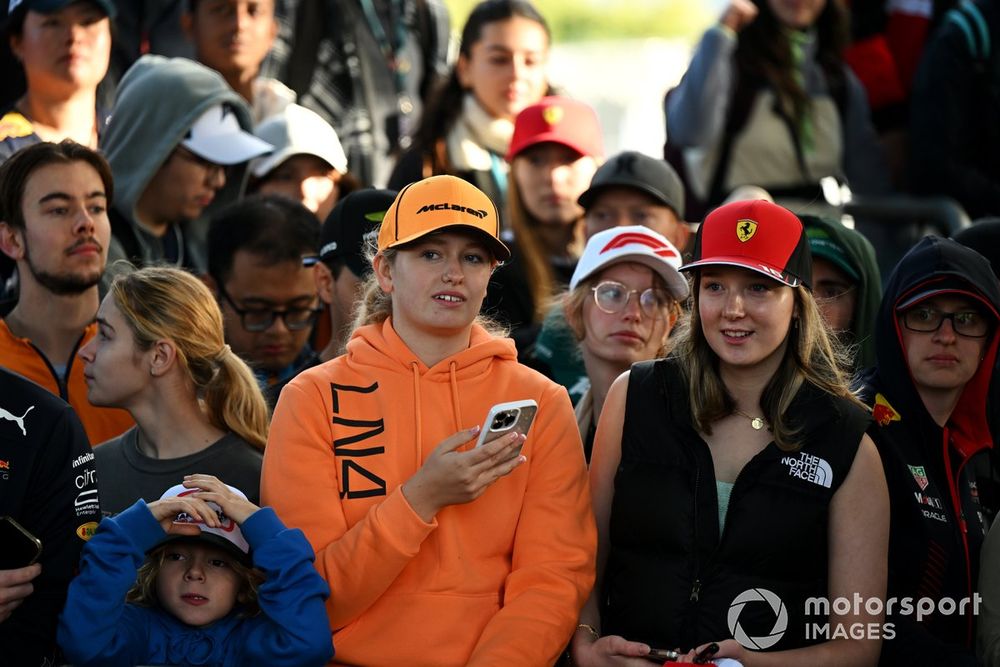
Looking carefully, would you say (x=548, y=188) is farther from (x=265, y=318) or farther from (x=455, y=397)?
(x=455, y=397)

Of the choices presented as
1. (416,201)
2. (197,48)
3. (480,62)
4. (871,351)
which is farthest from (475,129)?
(416,201)

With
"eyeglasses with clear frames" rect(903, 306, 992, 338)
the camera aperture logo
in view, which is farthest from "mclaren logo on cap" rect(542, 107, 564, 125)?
the camera aperture logo

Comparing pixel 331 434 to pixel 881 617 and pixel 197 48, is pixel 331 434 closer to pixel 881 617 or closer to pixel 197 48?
pixel 881 617

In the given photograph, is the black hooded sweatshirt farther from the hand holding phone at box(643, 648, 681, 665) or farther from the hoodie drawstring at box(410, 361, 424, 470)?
the hoodie drawstring at box(410, 361, 424, 470)

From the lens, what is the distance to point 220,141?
6.72 metres

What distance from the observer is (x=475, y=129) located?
7.54 meters

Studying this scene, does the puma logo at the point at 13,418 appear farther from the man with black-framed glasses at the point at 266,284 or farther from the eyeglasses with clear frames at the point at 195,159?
the eyeglasses with clear frames at the point at 195,159

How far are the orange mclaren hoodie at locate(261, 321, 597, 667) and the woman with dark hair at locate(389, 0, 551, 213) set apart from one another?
9.73 ft

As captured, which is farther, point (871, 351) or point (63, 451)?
point (871, 351)

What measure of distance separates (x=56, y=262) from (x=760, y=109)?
3.72 meters

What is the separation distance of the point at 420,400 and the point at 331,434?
0.29 meters

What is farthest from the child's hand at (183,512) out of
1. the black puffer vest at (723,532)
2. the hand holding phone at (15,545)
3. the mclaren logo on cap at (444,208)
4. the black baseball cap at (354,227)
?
the black baseball cap at (354,227)

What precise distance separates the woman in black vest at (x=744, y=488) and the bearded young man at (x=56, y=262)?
210cm

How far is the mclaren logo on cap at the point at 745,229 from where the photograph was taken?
14.9 feet
